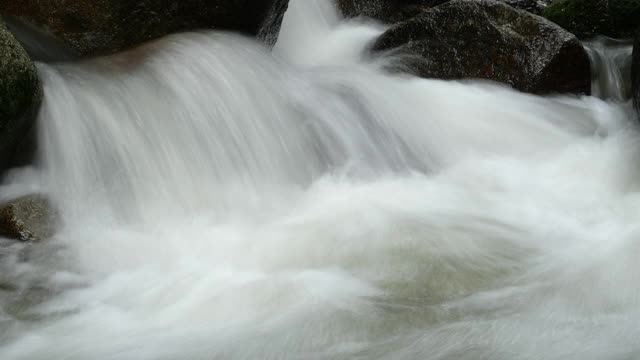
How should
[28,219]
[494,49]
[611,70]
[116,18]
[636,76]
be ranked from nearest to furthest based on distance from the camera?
[28,219], [116,18], [636,76], [494,49], [611,70]

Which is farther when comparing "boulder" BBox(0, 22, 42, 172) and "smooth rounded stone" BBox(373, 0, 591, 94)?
"smooth rounded stone" BBox(373, 0, 591, 94)

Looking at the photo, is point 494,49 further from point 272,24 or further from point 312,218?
point 312,218

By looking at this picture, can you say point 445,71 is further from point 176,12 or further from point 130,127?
point 130,127

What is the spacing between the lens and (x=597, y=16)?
→ 8.73 m

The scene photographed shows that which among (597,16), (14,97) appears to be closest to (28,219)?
(14,97)

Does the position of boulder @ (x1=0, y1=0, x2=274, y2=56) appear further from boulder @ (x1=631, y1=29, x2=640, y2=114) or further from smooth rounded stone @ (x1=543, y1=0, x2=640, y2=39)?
smooth rounded stone @ (x1=543, y1=0, x2=640, y2=39)

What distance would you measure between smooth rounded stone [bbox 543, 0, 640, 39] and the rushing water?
1904mm

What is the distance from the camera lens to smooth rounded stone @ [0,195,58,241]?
4059 millimetres

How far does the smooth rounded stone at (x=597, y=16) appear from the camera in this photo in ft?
27.9

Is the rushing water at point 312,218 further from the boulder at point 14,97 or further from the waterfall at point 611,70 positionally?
the waterfall at point 611,70

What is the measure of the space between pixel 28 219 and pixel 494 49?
4927 mm

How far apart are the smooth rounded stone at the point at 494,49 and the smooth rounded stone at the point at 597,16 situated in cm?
155

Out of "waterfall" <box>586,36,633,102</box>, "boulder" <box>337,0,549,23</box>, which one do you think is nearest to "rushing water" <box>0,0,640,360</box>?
"waterfall" <box>586,36,633,102</box>

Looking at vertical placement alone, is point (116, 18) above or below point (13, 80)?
above
